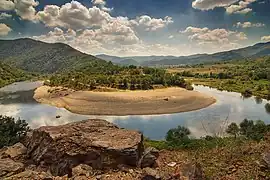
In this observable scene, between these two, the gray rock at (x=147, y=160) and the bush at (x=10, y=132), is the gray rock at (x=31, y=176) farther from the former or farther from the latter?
the bush at (x=10, y=132)

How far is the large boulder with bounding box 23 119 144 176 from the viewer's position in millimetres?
14891

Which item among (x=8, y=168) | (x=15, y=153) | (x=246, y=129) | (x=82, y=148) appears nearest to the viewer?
(x=8, y=168)

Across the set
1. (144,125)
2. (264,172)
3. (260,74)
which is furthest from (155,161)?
(260,74)

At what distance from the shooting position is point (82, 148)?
50.2 feet

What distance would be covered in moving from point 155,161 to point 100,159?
13.2ft

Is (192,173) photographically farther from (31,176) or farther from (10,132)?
(10,132)

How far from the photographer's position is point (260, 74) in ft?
420

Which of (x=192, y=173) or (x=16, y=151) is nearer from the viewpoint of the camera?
(x=192, y=173)

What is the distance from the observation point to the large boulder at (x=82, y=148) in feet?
48.9

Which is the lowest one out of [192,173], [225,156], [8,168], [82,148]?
[225,156]

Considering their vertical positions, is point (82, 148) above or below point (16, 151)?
above

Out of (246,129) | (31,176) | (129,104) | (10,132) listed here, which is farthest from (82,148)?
(129,104)

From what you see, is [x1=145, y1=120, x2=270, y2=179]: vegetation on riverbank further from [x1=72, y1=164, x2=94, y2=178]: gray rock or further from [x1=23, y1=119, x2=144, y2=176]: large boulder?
[x1=72, y1=164, x2=94, y2=178]: gray rock

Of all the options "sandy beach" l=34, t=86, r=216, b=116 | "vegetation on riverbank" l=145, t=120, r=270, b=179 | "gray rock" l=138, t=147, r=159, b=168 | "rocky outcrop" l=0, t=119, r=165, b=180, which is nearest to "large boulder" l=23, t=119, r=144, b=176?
"rocky outcrop" l=0, t=119, r=165, b=180
